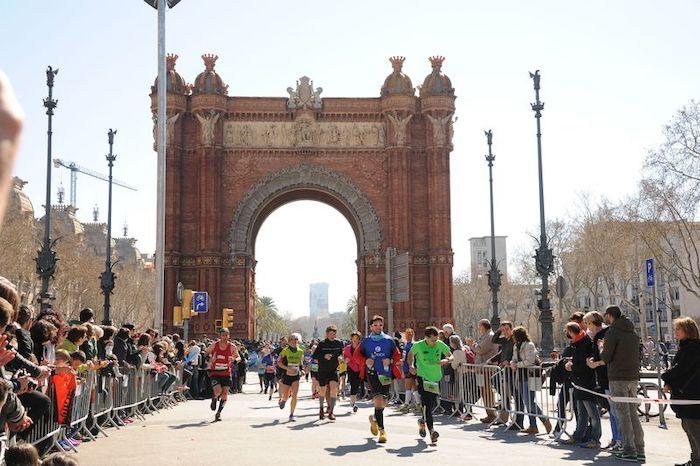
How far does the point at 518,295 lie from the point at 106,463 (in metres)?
80.6

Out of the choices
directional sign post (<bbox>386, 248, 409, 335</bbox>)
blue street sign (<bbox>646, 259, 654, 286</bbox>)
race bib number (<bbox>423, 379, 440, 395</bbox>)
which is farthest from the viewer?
directional sign post (<bbox>386, 248, 409, 335</bbox>)

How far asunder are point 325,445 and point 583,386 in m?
4.37

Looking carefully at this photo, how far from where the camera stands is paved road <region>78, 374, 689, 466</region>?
37.3 ft

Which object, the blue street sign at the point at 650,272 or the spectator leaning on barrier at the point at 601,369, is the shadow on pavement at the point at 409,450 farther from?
the blue street sign at the point at 650,272

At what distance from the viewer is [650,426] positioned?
16.1 meters

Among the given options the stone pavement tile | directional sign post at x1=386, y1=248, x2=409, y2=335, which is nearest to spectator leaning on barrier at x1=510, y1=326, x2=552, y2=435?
the stone pavement tile

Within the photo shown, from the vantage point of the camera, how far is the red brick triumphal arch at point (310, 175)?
139 feet

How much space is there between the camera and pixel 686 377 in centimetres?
1005

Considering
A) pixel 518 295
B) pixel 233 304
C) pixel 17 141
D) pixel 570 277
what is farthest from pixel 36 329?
pixel 518 295

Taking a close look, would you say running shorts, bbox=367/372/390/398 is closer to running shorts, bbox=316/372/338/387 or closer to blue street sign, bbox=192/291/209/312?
running shorts, bbox=316/372/338/387

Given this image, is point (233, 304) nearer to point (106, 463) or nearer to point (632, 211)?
point (632, 211)

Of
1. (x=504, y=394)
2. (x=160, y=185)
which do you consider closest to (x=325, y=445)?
(x=504, y=394)

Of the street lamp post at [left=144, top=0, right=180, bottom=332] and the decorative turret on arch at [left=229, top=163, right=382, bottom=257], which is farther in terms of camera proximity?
the decorative turret on arch at [left=229, top=163, right=382, bottom=257]

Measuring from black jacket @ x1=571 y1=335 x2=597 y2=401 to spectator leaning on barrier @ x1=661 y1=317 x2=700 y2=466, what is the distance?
2.78 metres
